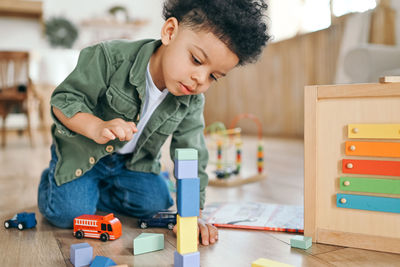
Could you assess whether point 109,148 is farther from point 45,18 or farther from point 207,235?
point 45,18

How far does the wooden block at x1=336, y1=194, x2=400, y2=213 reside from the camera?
0.74 metres

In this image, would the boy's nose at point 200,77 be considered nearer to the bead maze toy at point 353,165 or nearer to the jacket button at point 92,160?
the bead maze toy at point 353,165

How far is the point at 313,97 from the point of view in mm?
806

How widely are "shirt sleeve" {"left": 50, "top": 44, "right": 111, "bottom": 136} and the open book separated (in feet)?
1.38

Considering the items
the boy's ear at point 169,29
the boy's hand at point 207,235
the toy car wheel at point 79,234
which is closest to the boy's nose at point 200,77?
the boy's ear at point 169,29

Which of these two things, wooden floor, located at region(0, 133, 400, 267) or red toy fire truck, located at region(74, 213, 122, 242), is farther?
red toy fire truck, located at region(74, 213, 122, 242)

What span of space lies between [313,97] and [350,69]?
120cm

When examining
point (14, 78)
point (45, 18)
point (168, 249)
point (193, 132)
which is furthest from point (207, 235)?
point (45, 18)

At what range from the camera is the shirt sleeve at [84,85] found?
833 millimetres

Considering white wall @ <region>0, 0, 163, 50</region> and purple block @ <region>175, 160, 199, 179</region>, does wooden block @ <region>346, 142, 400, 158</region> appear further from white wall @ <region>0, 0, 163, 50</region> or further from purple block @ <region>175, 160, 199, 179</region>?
white wall @ <region>0, 0, 163, 50</region>

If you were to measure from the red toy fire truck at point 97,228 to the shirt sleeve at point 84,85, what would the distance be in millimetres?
199

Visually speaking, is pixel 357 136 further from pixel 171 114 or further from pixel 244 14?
pixel 171 114

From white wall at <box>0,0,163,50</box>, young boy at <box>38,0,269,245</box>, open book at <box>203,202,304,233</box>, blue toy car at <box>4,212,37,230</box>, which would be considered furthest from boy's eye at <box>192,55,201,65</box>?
white wall at <box>0,0,163,50</box>

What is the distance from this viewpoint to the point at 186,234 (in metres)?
0.61
